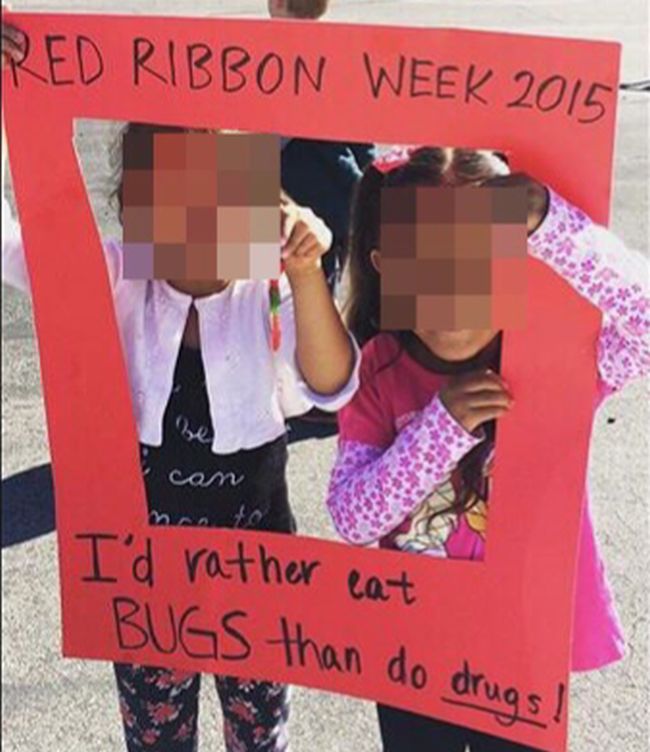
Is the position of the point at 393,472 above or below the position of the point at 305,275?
below

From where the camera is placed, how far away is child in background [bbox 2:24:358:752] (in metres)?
1.51

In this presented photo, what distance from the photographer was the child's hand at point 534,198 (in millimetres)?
1348

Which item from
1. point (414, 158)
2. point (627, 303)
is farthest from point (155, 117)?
point (627, 303)

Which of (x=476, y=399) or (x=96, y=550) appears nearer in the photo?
(x=476, y=399)

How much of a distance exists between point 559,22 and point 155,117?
0.64 m

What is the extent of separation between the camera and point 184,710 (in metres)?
1.79

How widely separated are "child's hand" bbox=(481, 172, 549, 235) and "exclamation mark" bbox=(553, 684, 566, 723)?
0.54 m

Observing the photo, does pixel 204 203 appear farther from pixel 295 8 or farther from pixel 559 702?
pixel 559 702

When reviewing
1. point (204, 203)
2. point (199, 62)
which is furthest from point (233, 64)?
point (204, 203)

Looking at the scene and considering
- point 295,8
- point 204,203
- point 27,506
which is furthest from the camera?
point 27,506

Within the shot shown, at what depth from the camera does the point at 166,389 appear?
1592 millimetres

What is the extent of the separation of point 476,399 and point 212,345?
1.09ft

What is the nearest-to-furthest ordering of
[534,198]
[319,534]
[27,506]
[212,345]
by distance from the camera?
1. [534,198]
2. [212,345]
3. [319,534]
4. [27,506]

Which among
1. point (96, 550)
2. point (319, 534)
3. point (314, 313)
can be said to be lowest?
point (319, 534)
